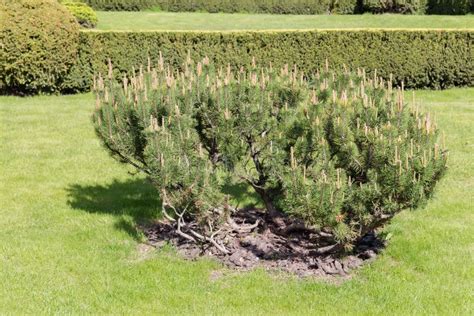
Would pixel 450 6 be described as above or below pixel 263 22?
above

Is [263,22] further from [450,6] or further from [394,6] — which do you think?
[450,6]

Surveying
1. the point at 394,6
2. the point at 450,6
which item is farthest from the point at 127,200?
the point at 450,6

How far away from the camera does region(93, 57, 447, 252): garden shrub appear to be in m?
5.02

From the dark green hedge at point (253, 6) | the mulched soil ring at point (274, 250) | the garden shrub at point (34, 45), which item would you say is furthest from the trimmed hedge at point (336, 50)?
the dark green hedge at point (253, 6)

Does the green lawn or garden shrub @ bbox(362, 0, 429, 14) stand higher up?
garden shrub @ bbox(362, 0, 429, 14)

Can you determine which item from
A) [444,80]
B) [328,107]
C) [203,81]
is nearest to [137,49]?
[444,80]

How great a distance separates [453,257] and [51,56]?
1036 centimetres

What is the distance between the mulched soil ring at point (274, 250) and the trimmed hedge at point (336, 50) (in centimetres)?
871

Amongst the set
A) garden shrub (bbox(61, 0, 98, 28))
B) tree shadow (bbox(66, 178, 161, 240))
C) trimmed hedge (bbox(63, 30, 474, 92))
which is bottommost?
tree shadow (bbox(66, 178, 161, 240))

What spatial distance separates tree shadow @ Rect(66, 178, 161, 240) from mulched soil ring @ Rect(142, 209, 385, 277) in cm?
37

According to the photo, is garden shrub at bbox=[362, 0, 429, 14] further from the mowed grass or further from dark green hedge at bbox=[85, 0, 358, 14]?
the mowed grass

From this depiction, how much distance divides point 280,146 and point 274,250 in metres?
1.10

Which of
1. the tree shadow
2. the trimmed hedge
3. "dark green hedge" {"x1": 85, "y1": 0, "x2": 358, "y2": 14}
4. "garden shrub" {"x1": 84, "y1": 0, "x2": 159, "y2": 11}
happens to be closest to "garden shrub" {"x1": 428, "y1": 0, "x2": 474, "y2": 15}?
"dark green hedge" {"x1": 85, "y1": 0, "x2": 358, "y2": 14}

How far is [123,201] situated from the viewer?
7.55 m
